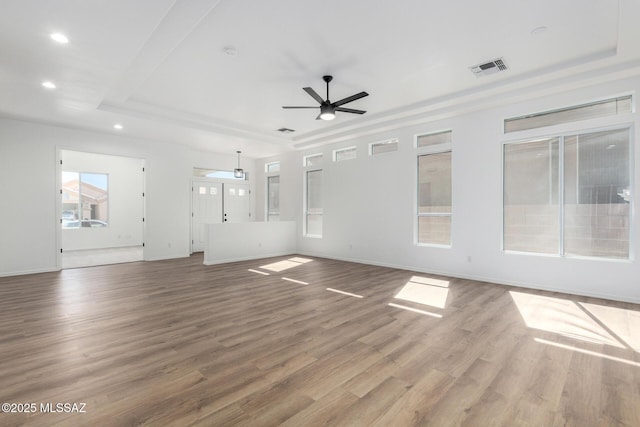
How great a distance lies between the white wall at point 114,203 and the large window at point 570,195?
1007 cm

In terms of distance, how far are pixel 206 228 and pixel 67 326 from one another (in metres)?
3.88

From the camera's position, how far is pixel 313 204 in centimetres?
865

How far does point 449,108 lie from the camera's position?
5.45m

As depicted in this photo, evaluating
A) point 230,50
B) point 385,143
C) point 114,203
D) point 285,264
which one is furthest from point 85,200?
point 385,143

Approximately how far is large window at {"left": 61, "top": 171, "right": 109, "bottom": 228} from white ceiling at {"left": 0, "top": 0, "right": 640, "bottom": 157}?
14.1ft

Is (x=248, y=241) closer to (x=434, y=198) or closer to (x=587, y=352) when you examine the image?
(x=434, y=198)

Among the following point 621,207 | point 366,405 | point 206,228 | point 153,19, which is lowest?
point 366,405

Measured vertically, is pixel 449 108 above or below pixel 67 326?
above

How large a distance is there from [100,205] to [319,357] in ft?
34.1

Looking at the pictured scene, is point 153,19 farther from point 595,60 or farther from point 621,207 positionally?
point 621,207

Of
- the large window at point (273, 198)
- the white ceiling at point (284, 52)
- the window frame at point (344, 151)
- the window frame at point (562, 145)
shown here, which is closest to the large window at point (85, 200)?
the white ceiling at point (284, 52)

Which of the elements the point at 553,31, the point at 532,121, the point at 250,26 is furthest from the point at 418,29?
the point at 532,121

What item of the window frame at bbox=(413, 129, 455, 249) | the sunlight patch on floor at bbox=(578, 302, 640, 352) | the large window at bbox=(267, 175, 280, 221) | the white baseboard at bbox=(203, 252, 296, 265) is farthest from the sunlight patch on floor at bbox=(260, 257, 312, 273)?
the sunlight patch on floor at bbox=(578, 302, 640, 352)

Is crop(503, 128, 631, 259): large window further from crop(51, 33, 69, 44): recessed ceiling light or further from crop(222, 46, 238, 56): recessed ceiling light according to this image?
crop(51, 33, 69, 44): recessed ceiling light
